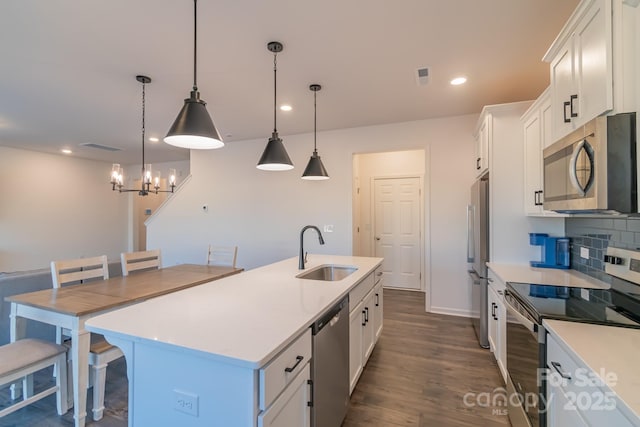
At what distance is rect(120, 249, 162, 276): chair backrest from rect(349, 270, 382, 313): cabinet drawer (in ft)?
7.58

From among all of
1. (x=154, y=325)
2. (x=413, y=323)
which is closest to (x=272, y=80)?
(x=154, y=325)

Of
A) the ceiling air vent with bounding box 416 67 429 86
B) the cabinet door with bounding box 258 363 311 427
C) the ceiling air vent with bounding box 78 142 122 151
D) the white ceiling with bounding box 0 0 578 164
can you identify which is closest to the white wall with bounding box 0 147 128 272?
the ceiling air vent with bounding box 78 142 122 151

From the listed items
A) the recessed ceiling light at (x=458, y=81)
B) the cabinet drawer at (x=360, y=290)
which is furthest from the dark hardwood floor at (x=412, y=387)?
the recessed ceiling light at (x=458, y=81)

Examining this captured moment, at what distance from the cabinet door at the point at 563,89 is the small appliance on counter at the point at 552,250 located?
1.12 meters

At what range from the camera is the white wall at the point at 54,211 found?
5.59 meters

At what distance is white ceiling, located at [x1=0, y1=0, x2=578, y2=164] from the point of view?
187 centimetres

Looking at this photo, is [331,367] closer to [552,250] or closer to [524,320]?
[524,320]

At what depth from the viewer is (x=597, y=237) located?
6.93 ft

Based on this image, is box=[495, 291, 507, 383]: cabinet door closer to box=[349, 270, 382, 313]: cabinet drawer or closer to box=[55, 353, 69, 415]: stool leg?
box=[349, 270, 382, 313]: cabinet drawer

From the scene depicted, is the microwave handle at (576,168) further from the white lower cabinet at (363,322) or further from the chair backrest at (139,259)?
the chair backrest at (139,259)

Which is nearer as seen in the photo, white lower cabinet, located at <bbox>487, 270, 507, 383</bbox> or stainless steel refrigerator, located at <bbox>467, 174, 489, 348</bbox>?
white lower cabinet, located at <bbox>487, 270, 507, 383</bbox>

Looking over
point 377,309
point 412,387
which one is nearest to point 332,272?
point 377,309

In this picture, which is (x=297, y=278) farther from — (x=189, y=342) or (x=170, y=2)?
(x=170, y=2)

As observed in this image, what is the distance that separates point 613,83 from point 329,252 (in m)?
3.64
